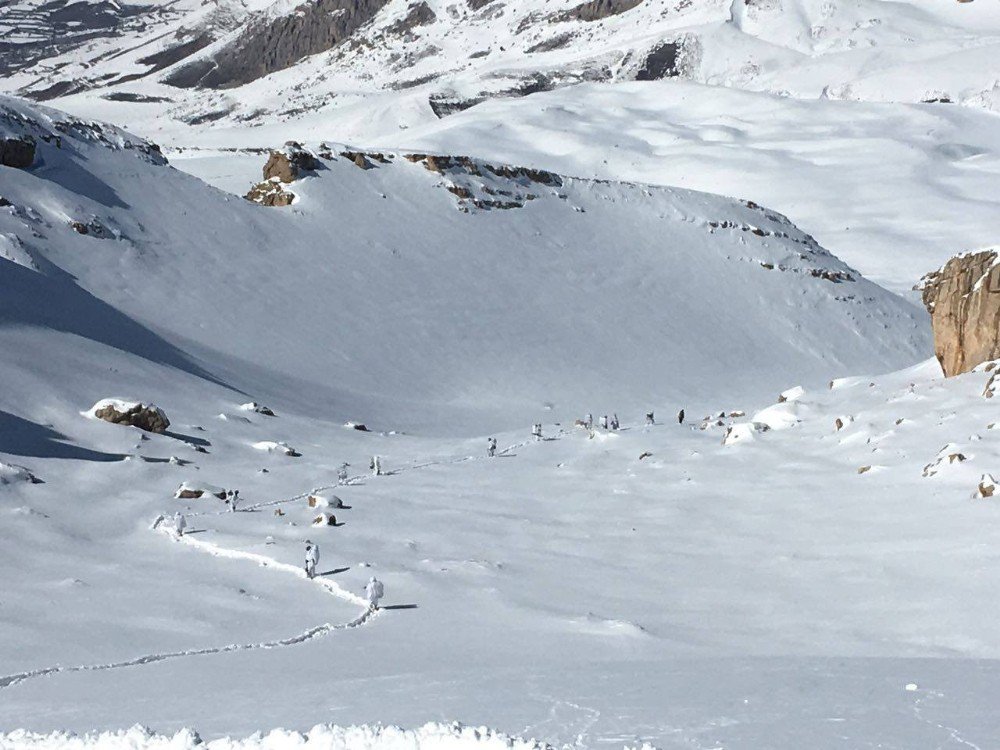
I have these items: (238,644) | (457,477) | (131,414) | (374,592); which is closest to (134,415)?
(131,414)

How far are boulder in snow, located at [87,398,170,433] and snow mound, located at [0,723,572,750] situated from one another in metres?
18.5

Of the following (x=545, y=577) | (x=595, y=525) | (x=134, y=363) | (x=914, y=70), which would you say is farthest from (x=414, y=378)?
(x=914, y=70)

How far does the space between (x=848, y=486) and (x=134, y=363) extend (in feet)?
63.2

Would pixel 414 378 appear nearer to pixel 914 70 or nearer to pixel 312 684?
pixel 312 684

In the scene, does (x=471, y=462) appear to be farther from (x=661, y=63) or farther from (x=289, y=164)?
(x=661, y=63)

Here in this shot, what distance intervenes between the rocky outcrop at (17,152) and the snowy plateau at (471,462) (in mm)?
119

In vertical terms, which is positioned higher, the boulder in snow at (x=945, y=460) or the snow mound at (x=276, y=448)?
the boulder in snow at (x=945, y=460)

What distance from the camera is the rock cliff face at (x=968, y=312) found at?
2805 cm

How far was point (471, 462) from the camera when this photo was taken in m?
28.1

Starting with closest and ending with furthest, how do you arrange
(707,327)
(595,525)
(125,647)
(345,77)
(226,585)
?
1. (125,647)
2. (226,585)
3. (595,525)
4. (707,327)
5. (345,77)

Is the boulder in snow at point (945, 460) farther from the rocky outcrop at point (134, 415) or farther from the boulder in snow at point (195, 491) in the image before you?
the rocky outcrop at point (134, 415)

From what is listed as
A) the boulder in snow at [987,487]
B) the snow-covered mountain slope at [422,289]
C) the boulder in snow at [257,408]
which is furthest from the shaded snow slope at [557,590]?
the snow-covered mountain slope at [422,289]

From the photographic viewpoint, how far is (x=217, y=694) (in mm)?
9930

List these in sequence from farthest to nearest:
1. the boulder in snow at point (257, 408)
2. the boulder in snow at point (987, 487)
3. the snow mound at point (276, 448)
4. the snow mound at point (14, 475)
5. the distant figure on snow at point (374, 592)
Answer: the boulder in snow at point (257, 408), the snow mound at point (276, 448), the snow mound at point (14, 475), the boulder in snow at point (987, 487), the distant figure on snow at point (374, 592)
